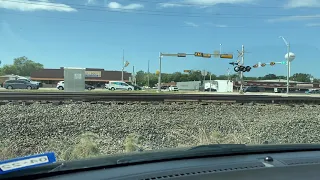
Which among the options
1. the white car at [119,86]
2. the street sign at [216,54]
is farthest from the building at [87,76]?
the street sign at [216,54]

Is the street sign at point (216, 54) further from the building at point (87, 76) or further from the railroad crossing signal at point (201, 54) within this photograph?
the building at point (87, 76)

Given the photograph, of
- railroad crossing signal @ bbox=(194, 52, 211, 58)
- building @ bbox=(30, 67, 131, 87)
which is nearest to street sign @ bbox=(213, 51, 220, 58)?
railroad crossing signal @ bbox=(194, 52, 211, 58)

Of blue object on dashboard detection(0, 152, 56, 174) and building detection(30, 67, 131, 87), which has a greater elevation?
building detection(30, 67, 131, 87)

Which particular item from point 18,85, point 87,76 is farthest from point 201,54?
point 87,76

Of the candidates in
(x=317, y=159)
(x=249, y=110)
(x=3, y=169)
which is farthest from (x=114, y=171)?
(x=249, y=110)

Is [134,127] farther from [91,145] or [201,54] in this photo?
[201,54]

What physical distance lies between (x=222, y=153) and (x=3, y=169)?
1.69m

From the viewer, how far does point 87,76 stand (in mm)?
99188

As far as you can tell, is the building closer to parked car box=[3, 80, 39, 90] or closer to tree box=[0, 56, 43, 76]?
tree box=[0, 56, 43, 76]

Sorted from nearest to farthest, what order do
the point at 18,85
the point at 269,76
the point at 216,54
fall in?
the point at 18,85
the point at 216,54
the point at 269,76

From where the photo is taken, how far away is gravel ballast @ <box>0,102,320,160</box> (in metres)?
9.31

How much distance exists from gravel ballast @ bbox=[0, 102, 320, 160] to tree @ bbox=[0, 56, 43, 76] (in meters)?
110

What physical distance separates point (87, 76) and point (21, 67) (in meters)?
34.6

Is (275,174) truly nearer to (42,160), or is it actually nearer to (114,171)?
(114,171)
